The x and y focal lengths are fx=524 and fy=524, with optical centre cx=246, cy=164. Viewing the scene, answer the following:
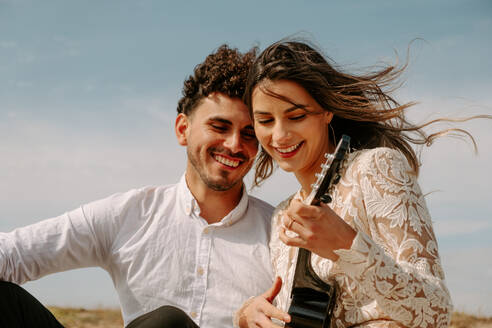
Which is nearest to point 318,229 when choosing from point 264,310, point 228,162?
point 264,310

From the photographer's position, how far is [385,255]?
8.27 feet

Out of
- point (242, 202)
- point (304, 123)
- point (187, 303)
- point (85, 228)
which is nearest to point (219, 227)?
point (242, 202)

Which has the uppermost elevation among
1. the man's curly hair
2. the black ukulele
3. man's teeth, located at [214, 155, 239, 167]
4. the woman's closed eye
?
the man's curly hair

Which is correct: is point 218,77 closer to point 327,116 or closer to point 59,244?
point 327,116

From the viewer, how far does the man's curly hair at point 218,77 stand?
449 cm

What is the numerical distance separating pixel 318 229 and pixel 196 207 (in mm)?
2264

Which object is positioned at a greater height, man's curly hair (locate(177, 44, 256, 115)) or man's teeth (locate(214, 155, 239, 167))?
man's curly hair (locate(177, 44, 256, 115))

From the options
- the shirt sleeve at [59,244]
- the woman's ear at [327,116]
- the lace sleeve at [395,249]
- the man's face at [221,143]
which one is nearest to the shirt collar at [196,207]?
the man's face at [221,143]

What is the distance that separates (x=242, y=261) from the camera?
14.2ft

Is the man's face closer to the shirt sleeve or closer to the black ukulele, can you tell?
the shirt sleeve

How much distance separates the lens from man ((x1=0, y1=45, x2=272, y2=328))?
13.8ft

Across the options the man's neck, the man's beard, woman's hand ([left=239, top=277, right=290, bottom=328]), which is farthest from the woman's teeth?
the man's neck

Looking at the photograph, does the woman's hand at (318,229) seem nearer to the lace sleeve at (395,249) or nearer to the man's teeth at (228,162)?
the lace sleeve at (395,249)

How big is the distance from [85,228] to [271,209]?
5.42 ft
